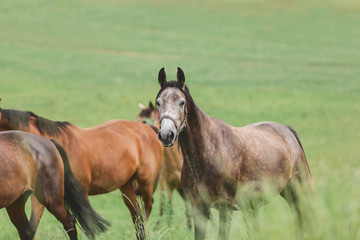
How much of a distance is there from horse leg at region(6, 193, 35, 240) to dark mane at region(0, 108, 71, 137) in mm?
1007

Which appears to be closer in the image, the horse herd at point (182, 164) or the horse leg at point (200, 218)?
the horse leg at point (200, 218)

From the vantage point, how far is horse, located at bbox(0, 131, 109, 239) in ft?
17.2


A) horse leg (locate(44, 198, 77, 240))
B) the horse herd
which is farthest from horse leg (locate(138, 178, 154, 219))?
horse leg (locate(44, 198, 77, 240))

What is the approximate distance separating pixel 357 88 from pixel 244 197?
23.2 m

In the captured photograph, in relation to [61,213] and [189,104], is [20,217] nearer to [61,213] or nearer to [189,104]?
[61,213]

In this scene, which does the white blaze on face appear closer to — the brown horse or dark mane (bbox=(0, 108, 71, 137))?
the brown horse

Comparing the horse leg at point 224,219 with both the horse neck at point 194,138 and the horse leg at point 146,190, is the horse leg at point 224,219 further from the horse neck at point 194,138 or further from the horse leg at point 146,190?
the horse leg at point 146,190

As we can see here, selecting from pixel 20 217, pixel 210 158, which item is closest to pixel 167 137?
pixel 210 158

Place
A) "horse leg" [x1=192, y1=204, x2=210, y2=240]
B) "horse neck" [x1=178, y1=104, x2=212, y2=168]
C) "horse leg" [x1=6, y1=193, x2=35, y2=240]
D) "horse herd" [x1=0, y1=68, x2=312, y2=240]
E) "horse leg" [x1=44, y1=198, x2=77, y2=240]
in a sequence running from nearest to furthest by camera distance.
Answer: "horse leg" [x1=192, y1=204, x2=210, y2=240] → "horse herd" [x1=0, y1=68, x2=312, y2=240] → "horse neck" [x1=178, y1=104, x2=212, y2=168] → "horse leg" [x1=44, y1=198, x2=77, y2=240] → "horse leg" [x1=6, y1=193, x2=35, y2=240]

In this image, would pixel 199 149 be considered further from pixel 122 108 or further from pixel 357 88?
pixel 357 88

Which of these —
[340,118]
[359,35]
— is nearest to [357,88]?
[340,118]

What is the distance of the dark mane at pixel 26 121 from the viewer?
623 centimetres

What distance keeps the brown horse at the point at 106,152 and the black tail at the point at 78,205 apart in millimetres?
436

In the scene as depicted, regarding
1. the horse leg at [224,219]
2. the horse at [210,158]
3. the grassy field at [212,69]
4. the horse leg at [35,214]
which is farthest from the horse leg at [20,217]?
the horse leg at [224,219]
